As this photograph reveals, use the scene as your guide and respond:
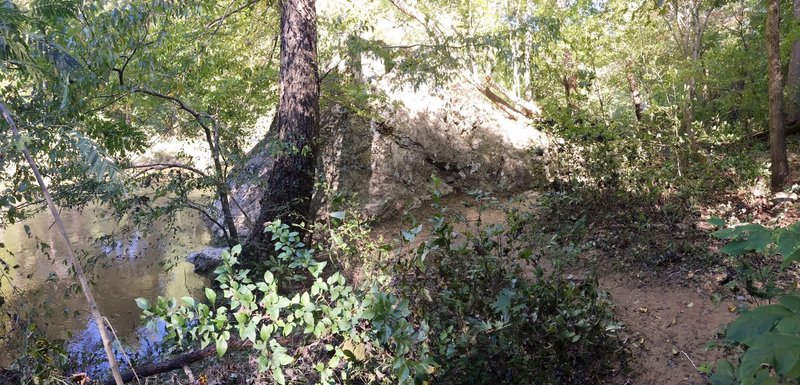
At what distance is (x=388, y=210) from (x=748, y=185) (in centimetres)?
463

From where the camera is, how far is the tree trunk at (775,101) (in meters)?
5.82

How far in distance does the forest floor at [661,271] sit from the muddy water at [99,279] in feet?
11.9

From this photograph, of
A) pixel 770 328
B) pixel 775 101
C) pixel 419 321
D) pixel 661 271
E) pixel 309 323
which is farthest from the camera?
pixel 775 101

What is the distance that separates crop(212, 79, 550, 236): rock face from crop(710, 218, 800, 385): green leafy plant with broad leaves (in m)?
6.17

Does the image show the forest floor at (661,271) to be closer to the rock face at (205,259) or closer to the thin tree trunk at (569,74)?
the rock face at (205,259)

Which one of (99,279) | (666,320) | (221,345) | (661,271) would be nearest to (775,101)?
(661,271)

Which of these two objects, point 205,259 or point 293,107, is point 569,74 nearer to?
point 293,107

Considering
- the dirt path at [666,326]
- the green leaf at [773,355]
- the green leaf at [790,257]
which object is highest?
the green leaf at [790,257]

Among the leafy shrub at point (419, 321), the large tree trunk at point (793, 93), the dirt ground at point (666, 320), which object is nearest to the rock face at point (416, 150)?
the dirt ground at point (666, 320)

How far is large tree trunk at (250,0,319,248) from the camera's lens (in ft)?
19.0

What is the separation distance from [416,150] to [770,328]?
23.1ft

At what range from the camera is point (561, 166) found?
662 centimetres

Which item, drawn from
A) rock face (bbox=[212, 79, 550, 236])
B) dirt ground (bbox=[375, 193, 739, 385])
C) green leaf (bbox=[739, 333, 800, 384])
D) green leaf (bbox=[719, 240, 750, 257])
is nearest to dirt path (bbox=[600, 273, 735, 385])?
dirt ground (bbox=[375, 193, 739, 385])

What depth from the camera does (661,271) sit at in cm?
450
